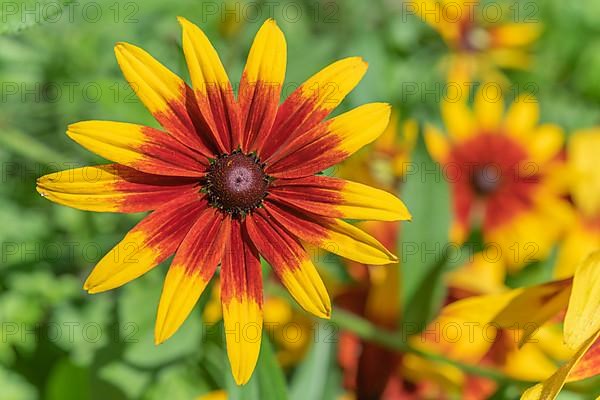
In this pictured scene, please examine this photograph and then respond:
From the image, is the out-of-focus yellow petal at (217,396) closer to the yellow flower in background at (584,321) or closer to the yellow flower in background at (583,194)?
the yellow flower in background at (584,321)

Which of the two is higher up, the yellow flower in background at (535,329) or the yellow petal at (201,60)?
the yellow petal at (201,60)

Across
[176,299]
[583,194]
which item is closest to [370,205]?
[176,299]

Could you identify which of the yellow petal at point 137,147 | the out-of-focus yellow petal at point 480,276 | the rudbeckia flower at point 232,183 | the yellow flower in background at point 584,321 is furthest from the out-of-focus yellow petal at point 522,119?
the yellow petal at point 137,147

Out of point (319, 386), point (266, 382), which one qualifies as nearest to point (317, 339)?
point (319, 386)

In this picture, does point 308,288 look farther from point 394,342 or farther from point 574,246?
point 574,246

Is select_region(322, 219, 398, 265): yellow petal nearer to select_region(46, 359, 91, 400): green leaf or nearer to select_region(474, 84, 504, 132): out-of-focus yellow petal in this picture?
select_region(46, 359, 91, 400): green leaf
